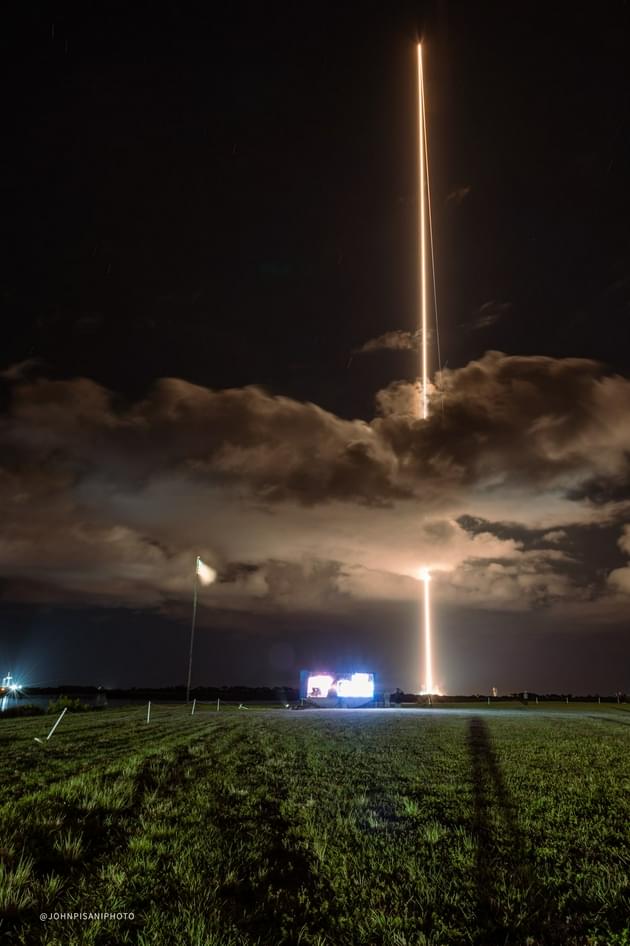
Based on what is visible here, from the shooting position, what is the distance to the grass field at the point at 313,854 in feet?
19.5

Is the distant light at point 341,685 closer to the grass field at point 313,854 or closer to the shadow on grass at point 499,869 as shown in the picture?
the grass field at point 313,854

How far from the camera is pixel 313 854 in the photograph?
823 centimetres

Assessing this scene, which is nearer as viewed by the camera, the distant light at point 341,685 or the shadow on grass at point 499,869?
the shadow on grass at point 499,869

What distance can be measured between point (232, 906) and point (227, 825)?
3.59 metres

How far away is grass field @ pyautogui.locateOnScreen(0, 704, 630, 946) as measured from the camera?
593 centimetres

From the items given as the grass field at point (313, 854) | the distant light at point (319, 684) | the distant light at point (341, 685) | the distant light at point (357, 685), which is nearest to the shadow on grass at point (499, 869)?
the grass field at point (313, 854)

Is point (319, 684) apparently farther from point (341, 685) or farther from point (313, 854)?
point (313, 854)

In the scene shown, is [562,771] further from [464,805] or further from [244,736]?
[244,736]

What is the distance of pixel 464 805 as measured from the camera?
1166 cm

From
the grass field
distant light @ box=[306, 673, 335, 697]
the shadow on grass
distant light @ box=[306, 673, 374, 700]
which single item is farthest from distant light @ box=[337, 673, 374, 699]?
the shadow on grass

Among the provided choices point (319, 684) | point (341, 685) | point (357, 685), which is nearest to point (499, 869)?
point (357, 685)

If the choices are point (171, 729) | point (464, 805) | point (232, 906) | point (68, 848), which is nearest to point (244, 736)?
point (171, 729)

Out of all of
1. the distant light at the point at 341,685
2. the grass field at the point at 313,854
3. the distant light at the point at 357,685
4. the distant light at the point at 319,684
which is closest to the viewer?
the grass field at the point at 313,854

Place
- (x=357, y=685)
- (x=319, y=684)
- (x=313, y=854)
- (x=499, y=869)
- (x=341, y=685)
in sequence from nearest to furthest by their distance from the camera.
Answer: (x=499, y=869) < (x=313, y=854) < (x=357, y=685) < (x=341, y=685) < (x=319, y=684)
